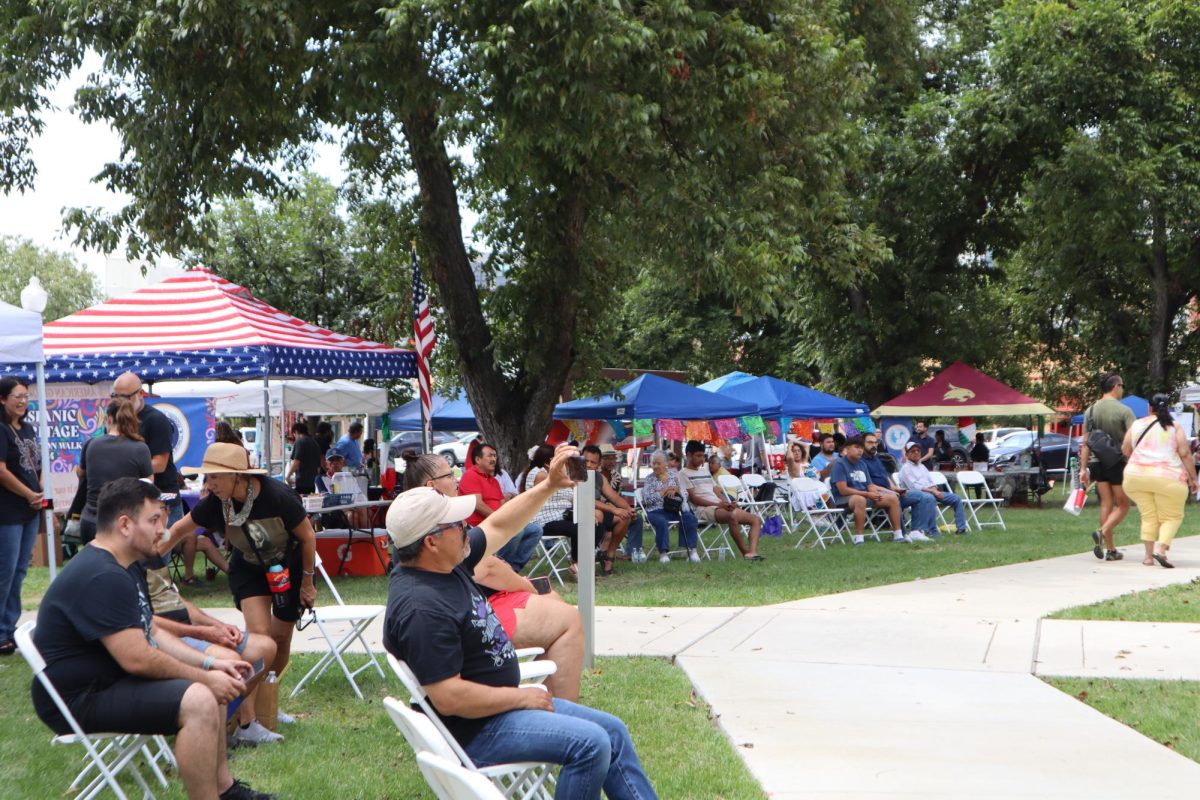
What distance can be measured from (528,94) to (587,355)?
5.01m

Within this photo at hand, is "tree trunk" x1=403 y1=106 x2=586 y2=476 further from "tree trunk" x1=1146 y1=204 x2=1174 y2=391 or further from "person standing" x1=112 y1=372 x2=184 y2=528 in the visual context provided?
"tree trunk" x1=1146 y1=204 x2=1174 y2=391

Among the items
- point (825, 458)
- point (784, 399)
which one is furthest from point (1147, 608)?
point (784, 399)

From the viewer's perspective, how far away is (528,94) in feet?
35.9

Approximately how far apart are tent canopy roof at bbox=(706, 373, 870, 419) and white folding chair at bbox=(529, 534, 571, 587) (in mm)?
6695

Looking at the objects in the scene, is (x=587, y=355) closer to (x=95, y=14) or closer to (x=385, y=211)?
(x=385, y=211)

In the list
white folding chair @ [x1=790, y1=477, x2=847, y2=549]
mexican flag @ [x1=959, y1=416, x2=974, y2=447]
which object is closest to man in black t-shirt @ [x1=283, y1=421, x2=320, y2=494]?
white folding chair @ [x1=790, y1=477, x2=847, y2=549]

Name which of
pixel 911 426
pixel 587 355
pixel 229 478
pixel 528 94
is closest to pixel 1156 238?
pixel 911 426

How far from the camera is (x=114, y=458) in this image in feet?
24.2

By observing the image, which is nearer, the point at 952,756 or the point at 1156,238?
the point at 952,756

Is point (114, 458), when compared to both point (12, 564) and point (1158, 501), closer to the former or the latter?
point (12, 564)

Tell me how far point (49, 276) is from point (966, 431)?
37.7 m

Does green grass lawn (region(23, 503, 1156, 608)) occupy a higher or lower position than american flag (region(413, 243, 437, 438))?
lower

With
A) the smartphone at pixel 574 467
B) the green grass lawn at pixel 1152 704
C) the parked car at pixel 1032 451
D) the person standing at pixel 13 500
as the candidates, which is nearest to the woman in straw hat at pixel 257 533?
the smartphone at pixel 574 467

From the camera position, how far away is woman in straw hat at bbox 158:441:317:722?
577 centimetres
